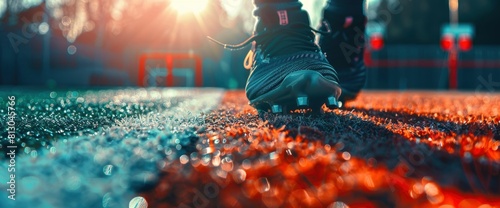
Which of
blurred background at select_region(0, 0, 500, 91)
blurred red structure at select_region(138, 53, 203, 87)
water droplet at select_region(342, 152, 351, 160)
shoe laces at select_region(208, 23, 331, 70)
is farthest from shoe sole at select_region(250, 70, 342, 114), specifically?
blurred red structure at select_region(138, 53, 203, 87)

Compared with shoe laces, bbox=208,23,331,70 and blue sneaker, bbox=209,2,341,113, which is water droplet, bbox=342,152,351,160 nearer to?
blue sneaker, bbox=209,2,341,113

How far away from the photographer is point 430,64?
1557 cm

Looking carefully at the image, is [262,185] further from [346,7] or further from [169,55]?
[169,55]

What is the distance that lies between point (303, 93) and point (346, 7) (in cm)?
74

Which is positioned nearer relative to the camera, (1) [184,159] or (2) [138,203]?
(2) [138,203]

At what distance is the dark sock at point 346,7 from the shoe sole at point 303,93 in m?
0.62

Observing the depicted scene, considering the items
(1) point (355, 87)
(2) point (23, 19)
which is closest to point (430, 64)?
(2) point (23, 19)

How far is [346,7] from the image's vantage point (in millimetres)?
1905

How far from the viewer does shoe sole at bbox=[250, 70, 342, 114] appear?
4.14ft

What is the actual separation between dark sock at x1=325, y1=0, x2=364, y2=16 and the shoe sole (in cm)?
62

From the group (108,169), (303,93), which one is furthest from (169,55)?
(108,169)

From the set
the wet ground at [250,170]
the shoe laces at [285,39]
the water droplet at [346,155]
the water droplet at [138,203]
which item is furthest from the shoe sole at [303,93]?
the water droplet at [138,203]

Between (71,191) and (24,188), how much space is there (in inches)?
2.4

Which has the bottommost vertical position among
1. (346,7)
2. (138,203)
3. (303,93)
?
(138,203)
